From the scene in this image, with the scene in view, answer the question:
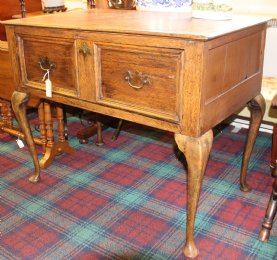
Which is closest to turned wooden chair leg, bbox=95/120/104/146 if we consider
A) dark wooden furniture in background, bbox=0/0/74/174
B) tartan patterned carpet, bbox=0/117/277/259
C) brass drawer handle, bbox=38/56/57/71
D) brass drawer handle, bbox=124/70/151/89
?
tartan patterned carpet, bbox=0/117/277/259

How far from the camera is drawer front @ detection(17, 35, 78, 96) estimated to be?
1.71 m

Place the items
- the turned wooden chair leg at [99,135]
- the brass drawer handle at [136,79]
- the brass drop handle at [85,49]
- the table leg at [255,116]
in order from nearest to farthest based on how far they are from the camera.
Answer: the brass drawer handle at [136,79] → the brass drop handle at [85,49] → the table leg at [255,116] → the turned wooden chair leg at [99,135]

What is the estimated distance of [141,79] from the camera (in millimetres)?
1491

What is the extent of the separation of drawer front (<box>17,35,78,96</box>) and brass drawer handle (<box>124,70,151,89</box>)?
0.30 meters

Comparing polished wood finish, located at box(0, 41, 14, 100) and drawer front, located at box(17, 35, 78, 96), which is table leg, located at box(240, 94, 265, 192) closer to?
drawer front, located at box(17, 35, 78, 96)

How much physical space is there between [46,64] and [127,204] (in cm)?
84

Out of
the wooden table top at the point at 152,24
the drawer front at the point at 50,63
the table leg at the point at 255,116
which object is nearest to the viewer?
the wooden table top at the point at 152,24

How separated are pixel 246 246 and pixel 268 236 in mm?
118

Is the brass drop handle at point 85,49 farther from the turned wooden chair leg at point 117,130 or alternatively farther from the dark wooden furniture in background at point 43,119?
the turned wooden chair leg at point 117,130

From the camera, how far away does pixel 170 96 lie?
143 centimetres

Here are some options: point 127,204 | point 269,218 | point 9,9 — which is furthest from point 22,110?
point 9,9

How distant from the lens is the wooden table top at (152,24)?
1357 mm

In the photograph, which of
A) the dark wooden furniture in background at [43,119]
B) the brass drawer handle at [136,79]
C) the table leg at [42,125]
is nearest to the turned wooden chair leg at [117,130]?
the dark wooden furniture in background at [43,119]

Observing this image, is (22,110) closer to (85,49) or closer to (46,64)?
(46,64)
